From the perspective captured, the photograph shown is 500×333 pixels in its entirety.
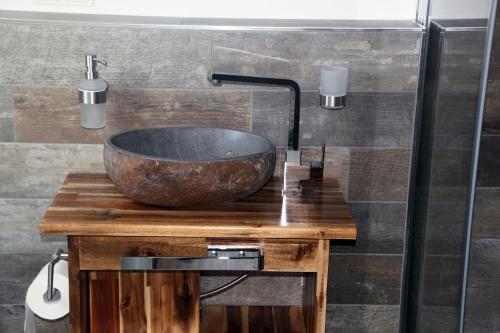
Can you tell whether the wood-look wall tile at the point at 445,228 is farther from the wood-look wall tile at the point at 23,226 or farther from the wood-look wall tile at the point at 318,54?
the wood-look wall tile at the point at 23,226

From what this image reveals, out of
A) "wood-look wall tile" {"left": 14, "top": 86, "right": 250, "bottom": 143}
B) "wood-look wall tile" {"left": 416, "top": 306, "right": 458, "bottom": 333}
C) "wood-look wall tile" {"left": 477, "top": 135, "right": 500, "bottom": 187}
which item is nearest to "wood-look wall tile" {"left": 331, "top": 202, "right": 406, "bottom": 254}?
"wood-look wall tile" {"left": 416, "top": 306, "right": 458, "bottom": 333}

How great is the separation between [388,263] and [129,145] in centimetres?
87

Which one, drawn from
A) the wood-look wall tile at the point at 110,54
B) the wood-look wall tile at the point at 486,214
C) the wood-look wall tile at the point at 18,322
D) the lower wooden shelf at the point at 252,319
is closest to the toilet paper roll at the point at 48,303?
the wood-look wall tile at the point at 18,322

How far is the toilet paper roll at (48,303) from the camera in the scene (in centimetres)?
217

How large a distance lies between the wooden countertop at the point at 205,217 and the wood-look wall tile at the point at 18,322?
1.87ft

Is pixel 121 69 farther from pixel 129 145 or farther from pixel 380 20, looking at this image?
pixel 380 20

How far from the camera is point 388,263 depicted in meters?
2.45

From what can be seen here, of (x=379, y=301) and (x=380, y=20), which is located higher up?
(x=380, y=20)

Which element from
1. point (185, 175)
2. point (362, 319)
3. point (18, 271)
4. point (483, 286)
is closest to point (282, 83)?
point (185, 175)

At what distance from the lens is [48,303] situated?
2.17m

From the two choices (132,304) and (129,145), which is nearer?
Answer: (132,304)

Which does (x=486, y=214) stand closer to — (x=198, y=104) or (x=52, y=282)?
(x=198, y=104)

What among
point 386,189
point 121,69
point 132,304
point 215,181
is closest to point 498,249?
point 386,189

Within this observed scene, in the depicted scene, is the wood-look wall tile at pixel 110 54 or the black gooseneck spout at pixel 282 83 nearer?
the black gooseneck spout at pixel 282 83
